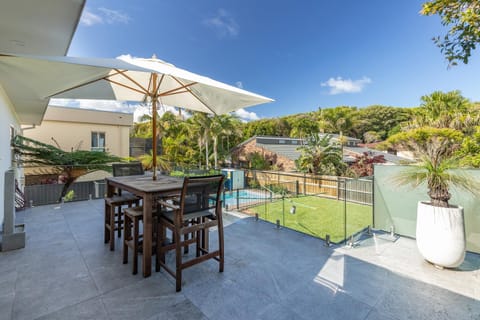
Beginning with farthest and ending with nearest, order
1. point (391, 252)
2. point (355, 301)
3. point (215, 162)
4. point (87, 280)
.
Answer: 1. point (215, 162)
2. point (391, 252)
3. point (87, 280)
4. point (355, 301)

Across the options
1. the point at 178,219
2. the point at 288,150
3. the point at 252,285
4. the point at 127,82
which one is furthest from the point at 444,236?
the point at 288,150

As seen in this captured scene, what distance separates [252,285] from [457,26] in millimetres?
4847

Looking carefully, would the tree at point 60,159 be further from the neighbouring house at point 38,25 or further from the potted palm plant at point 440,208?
the potted palm plant at point 440,208

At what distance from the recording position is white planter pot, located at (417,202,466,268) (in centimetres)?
258

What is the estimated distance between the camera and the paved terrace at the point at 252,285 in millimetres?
1921

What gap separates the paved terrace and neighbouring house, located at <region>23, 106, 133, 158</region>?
10.2m

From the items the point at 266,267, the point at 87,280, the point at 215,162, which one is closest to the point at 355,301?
the point at 266,267

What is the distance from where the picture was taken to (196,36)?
10.5 m

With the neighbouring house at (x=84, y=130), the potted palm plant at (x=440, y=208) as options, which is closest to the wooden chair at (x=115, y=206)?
the potted palm plant at (x=440, y=208)

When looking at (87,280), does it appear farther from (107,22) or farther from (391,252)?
(107,22)

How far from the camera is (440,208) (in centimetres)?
267

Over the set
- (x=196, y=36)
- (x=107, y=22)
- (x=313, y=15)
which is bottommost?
(x=107, y=22)

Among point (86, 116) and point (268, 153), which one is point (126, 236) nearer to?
point (86, 116)

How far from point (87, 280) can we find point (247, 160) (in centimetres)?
1590
